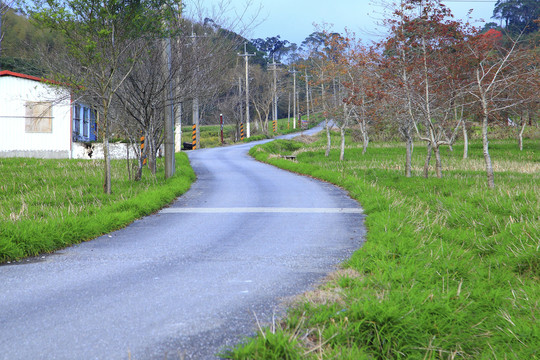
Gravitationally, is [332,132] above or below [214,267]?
above

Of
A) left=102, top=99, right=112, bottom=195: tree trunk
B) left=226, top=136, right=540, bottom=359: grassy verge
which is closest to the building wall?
left=102, top=99, right=112, bottom=195: tree trunk

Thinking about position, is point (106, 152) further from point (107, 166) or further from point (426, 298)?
point (426, 298)

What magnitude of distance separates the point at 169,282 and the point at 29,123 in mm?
22523

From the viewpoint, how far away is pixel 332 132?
51.8m

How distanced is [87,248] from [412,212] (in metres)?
5.83

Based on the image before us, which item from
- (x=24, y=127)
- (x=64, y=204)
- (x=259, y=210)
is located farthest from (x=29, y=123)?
(x=259, y=210)

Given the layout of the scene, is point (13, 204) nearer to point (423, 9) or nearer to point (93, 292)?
point (93, 292)

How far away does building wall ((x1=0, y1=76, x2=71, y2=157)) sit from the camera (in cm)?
2427

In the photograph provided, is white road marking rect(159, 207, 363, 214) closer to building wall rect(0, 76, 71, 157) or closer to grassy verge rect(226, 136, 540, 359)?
grassy verge rect(226, 136, 540, 359)

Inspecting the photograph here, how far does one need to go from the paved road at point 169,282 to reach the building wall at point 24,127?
16.8 metres

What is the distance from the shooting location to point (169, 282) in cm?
534

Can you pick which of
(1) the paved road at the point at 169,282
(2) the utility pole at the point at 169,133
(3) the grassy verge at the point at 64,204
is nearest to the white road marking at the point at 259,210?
(1) the paved road at the point at 169,282

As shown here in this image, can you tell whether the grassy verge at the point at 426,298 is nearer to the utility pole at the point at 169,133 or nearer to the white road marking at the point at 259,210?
the white road marking at the point at 259,210

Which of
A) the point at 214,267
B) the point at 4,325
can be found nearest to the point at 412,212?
the point at 214,267
